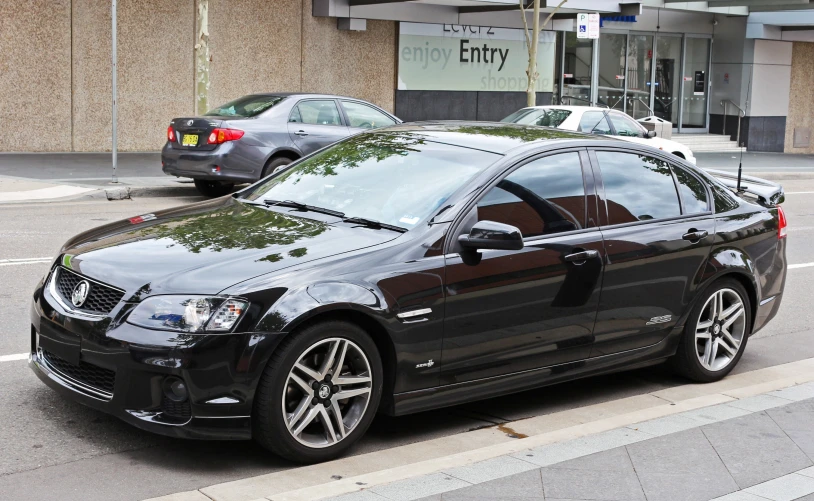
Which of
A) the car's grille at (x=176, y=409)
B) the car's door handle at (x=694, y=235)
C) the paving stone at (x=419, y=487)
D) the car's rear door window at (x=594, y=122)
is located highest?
the car's rear door window at (x=594, y=122)

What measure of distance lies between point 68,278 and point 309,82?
19.0 metres

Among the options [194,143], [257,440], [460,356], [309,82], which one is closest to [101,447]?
[257,440]

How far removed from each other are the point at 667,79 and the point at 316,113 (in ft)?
61.5

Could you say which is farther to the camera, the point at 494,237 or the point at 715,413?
the point at 715,413

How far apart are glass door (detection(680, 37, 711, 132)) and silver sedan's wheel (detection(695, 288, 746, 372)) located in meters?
26.3

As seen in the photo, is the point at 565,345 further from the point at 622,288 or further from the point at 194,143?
the point at 194,143

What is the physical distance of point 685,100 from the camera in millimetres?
32312

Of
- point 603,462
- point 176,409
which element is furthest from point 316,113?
point 603,462

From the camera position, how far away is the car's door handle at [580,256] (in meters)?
5.77

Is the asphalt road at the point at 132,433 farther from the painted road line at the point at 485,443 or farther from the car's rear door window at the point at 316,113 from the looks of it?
the car's rear door window at the point at 316,113

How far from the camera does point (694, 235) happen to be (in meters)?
6.43

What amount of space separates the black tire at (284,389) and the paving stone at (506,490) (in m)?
0.83

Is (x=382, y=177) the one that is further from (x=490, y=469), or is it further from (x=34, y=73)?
(x=34, y=73)

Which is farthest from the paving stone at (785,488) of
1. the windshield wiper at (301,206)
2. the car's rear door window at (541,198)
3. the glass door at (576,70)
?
the glass door at (576,70)
